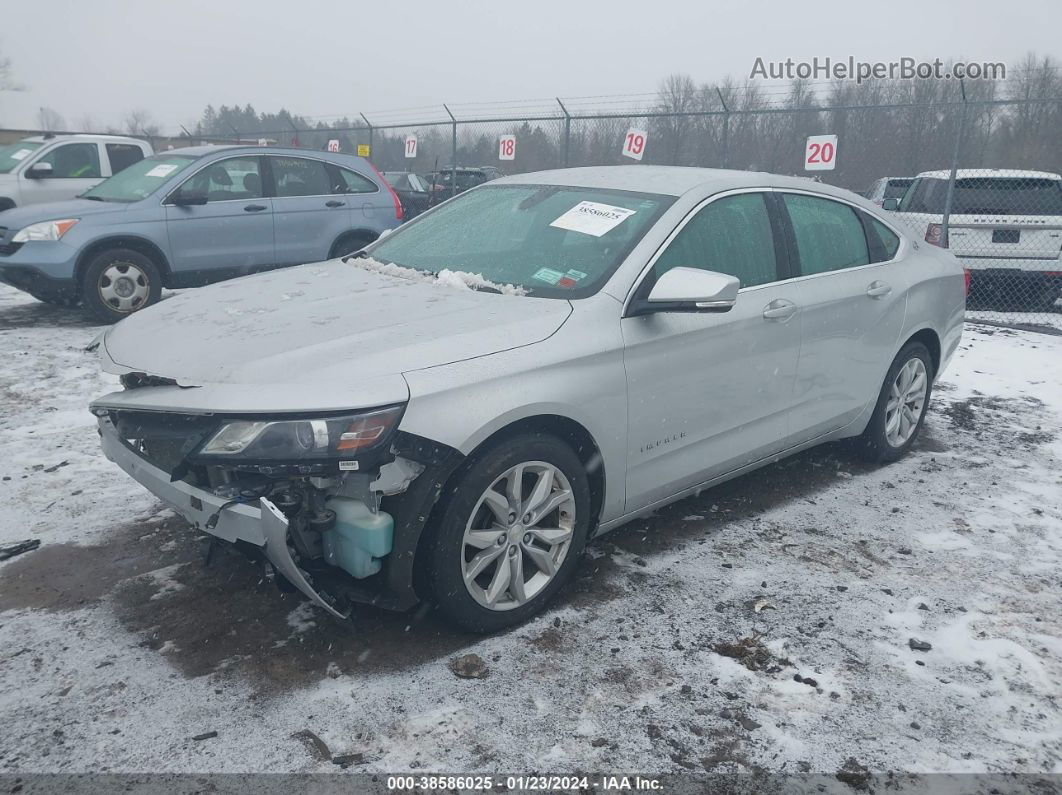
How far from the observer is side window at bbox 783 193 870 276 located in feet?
13.6

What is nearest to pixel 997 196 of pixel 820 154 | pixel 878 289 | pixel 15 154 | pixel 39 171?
pixel 820 154

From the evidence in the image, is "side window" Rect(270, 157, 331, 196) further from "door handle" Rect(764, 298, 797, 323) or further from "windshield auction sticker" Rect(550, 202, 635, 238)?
"door handle" Rect(764, 298, 797, 323)

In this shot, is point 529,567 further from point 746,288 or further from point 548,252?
point 746,288

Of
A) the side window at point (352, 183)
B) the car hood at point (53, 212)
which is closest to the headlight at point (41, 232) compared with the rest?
the car hood at point (53, 212)

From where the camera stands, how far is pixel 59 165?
11492 mm

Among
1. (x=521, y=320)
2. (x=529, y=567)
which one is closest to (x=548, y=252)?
(x=521, y=320)

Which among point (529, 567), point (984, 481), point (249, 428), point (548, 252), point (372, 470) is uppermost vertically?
point (548, 252)

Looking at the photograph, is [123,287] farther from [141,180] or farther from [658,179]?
[658,179]

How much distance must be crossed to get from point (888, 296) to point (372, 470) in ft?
10.4

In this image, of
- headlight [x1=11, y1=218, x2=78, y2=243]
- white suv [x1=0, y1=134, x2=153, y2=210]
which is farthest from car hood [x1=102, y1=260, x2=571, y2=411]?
white suv [x1=0, y1=134, x2=153, y2=210]

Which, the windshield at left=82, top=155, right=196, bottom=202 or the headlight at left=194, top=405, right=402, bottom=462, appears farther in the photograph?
the windshield at left=82, top=155, right=196, bottom=202

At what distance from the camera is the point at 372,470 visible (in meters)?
2.58

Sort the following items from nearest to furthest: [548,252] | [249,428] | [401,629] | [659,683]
A: [249,428], [659,683], [401,629], [548,252]

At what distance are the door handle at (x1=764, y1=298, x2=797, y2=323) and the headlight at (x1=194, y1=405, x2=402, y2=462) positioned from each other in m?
2.01
